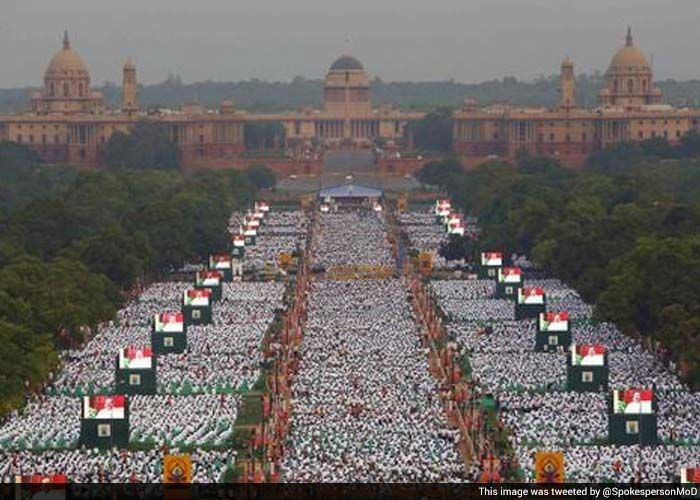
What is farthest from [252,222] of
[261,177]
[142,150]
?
[142,150]

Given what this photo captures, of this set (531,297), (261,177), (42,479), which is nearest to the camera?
(42,479)

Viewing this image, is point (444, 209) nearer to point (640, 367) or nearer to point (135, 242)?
point (135, 242)

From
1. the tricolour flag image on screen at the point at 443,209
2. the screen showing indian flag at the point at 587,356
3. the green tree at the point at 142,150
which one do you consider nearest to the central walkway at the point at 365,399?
the screen showing indian flag at the point at 587,356

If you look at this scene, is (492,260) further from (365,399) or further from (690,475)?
(690,475)

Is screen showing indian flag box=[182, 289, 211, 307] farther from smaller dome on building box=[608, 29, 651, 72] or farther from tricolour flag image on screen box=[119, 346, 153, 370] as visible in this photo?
smaller dome on building box=[608, 29, 651, 72]

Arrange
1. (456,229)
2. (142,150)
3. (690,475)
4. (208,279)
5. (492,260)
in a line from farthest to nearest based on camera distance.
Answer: (142,150) < (456,229) < (492,260) < (208,279) < (690,475)

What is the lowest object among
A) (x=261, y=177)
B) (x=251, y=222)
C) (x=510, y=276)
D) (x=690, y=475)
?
(x=261, y=177)

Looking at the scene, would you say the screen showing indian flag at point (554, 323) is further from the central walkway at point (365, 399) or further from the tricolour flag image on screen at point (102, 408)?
the tricolour flag image on screen at point (102, 408)

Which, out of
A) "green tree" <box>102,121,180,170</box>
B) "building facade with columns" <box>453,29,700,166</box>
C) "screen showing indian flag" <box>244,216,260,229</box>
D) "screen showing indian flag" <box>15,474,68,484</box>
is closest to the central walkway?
"screen showing indian flag" <box>15,474,68,484</box>
